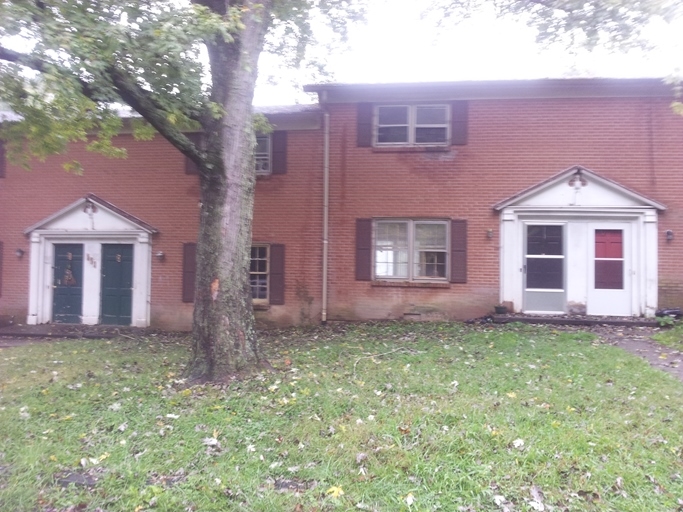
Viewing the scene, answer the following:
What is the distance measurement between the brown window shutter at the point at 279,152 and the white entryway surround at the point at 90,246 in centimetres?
335

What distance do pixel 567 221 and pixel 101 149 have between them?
31.1 feet

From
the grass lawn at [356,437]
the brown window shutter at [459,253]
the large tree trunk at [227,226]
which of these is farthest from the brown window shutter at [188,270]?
the brown window shutter at [459,253]

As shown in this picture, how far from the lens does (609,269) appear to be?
36.5 feet

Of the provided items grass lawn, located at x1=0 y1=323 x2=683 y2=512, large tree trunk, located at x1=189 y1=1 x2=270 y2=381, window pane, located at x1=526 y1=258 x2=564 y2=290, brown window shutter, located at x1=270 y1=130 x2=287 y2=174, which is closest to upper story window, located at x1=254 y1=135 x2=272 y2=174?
brown window shutter, located at x1=270 y1=130 x2=287 y2=174

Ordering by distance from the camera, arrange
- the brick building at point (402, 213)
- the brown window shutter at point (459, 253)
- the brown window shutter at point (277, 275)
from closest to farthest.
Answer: the brick building at point (402, 213)
the brown window shutter at point (459, 253)
the brown window shutter at point (277, 275)

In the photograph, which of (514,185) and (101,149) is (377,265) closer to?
(514,185)

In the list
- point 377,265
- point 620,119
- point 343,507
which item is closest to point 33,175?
point 377,265

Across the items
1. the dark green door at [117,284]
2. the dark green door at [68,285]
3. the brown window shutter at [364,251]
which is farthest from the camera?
the dark green door at [68,285]

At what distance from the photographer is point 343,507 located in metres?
3.67

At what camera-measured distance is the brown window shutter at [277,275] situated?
479 inches

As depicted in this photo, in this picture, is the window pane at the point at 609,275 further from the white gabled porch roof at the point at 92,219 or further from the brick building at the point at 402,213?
the white gabled porch roof at the point at 92,219

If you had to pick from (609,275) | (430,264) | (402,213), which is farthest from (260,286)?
(609,275)

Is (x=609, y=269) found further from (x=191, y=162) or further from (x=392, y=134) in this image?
(x=191, y=162)

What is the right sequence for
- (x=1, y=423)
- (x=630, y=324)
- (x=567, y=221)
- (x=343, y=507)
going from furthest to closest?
1. (x=567, y=221)
2. (x=630, y=324)
3. (x=1, y=423)
4. (x=343, y=507)
